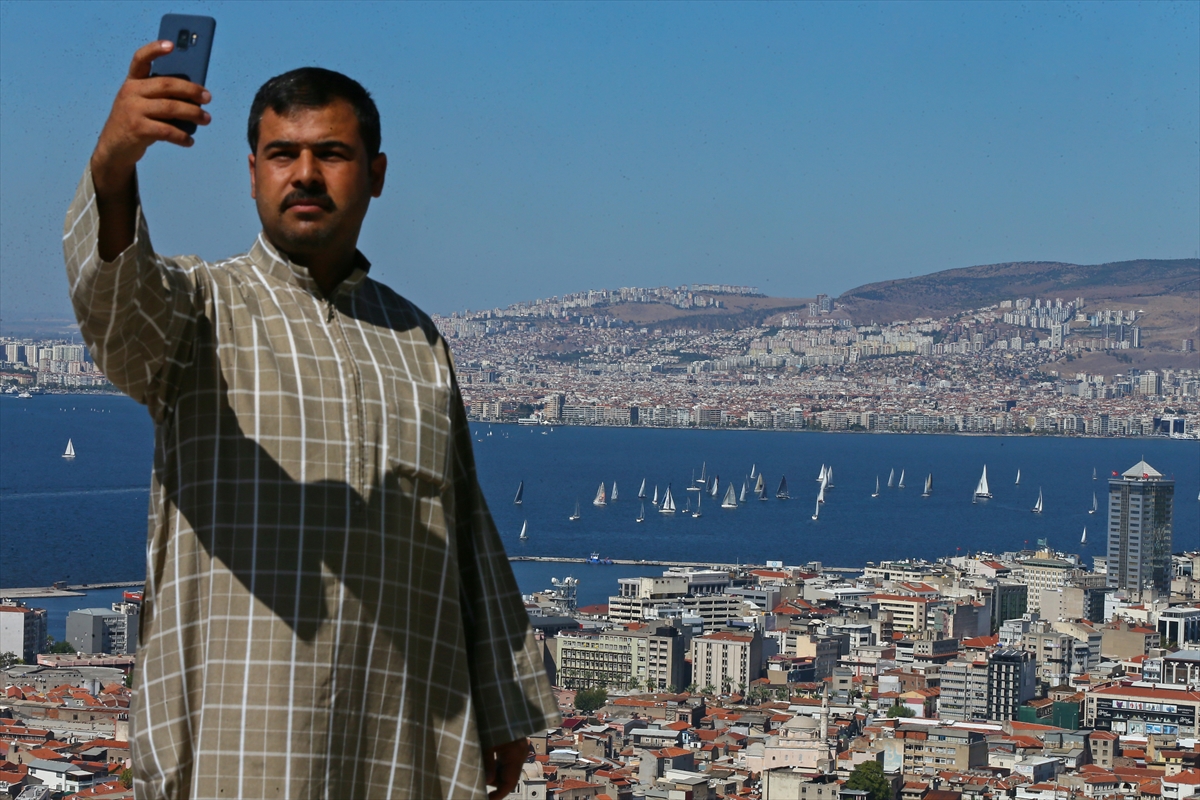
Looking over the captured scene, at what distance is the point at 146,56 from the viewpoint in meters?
0.74

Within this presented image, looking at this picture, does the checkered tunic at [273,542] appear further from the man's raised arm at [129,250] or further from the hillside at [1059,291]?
the hillside at [1059,291]

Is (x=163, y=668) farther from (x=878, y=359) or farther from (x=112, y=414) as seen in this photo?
(x=878, y=359)

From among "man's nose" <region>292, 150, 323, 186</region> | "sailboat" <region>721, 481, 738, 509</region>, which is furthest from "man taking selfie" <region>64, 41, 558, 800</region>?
"sailboat" <region>721, 481, 738, 509</region>

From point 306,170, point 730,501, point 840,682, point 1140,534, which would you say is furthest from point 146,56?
point 730,501

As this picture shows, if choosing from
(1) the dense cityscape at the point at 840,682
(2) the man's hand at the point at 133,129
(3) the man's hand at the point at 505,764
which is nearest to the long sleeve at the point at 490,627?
(3) the man's hand at the point at 505,764

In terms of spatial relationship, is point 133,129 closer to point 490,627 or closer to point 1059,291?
point 490,627

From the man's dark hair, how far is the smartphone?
117 millimetres

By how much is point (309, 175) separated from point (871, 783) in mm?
13421

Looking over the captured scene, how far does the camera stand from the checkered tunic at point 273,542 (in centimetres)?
83

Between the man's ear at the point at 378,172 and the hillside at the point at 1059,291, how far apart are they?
93.4 metres

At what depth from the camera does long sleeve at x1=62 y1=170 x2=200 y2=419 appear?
76cm

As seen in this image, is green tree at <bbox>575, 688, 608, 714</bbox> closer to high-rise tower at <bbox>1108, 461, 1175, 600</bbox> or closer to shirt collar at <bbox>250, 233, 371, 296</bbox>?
high-rise tower at <bbox>1108, 461, 1175, 600</bbox>

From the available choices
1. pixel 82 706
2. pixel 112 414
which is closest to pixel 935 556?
pixel 82 706

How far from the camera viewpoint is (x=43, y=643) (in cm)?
1877
